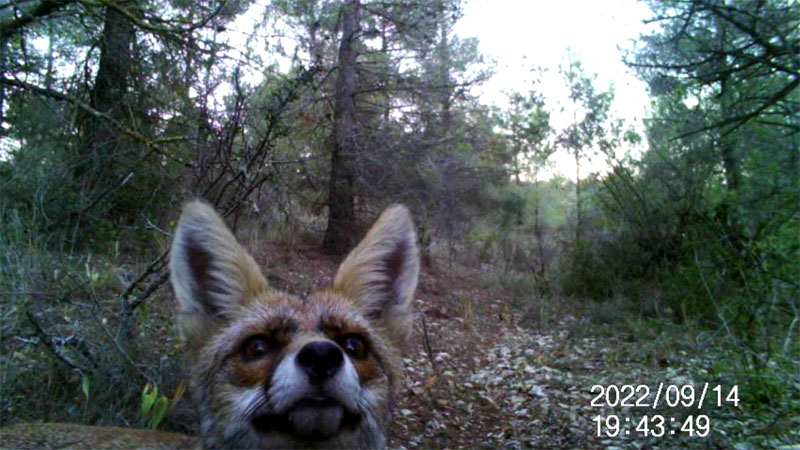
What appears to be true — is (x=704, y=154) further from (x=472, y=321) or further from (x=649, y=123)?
(x=472, y=321)

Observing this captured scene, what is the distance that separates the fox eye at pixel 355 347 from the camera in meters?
2.24

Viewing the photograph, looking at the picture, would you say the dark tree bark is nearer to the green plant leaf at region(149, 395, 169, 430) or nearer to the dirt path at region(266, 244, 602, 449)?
the dirt path at region(266, 244, 602, 449)

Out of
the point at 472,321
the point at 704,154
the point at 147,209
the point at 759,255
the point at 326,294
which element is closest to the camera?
the point at 326,294

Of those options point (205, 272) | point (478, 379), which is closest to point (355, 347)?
point (205, 272)

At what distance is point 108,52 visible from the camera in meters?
6.79

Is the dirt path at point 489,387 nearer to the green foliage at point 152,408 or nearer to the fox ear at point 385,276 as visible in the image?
the green foliage at point 152,408

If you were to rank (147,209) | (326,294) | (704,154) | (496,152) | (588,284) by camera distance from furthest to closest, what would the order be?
(496,152)
(588,284)
(704,154)
(147,209)
(326,294)

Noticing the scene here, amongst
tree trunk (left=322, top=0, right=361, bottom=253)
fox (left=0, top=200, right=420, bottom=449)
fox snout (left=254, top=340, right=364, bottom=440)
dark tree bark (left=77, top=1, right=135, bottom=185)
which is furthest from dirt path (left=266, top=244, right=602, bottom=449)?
dark tree bark (left=77, top=1, right=135, bottom=185)

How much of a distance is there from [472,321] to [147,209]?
4.53m

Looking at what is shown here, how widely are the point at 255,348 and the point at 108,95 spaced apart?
250 inches

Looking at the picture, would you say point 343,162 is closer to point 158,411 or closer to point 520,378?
point 520,378

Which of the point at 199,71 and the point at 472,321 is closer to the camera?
the point at 199,71

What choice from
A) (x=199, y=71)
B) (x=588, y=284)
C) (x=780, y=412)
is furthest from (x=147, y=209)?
(x=588, y=284)

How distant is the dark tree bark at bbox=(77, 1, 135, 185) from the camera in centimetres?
625
